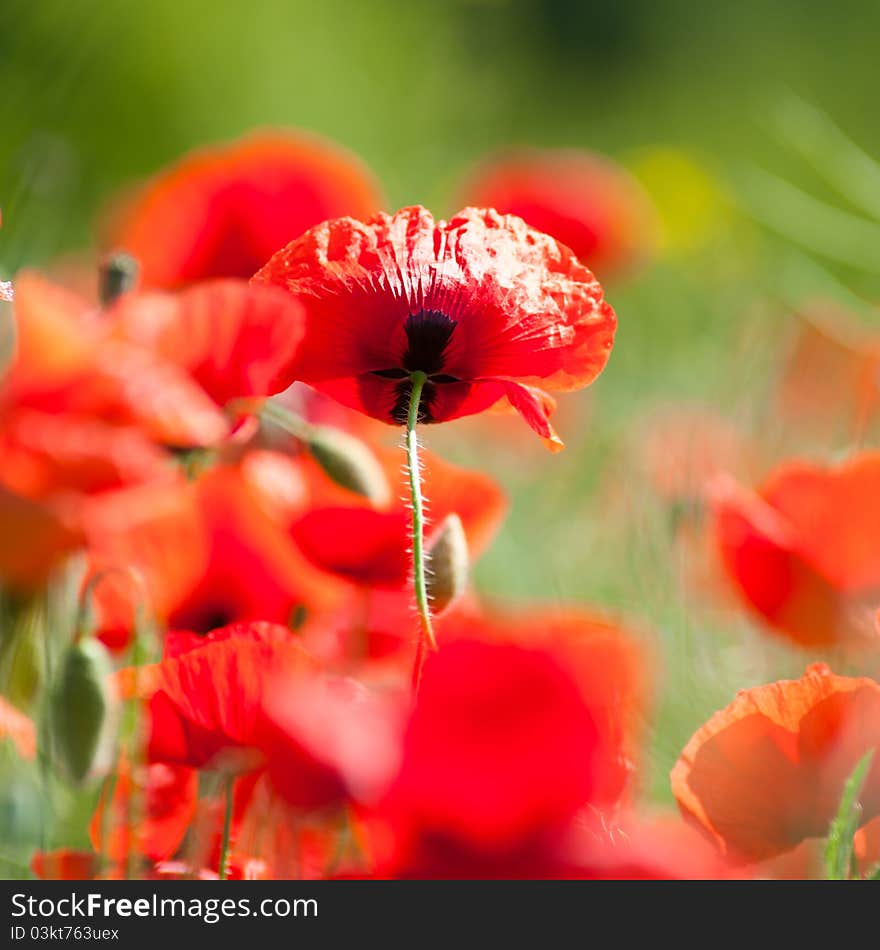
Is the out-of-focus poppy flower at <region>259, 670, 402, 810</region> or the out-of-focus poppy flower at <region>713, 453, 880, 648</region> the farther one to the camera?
the out-of-focus poppy flower at <region>713, 453, 880, 648</region>

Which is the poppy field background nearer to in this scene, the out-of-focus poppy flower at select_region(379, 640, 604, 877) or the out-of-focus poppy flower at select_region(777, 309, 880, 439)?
the out-of-focus poppy flower at select_region(777, 309, 880, 439)

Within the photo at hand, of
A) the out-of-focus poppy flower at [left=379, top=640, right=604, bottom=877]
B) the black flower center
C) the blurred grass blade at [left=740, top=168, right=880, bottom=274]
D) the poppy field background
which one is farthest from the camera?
the blurred grass blade at [left=740, top=168, right=880, bottom=274]

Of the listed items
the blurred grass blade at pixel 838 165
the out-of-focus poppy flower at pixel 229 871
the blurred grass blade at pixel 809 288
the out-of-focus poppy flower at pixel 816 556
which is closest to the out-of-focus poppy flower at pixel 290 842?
the out-of-focus poppy flower at pixel 229 871

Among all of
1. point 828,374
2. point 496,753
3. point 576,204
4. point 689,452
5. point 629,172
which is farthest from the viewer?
point 629,172

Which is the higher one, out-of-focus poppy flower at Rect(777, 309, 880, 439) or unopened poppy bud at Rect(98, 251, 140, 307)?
out-of-focus poppy flower at Rect(777, 309, 880, 439)

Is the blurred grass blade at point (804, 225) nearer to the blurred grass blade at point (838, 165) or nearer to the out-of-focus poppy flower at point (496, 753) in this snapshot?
the blurred grass blade at point (838, 165)

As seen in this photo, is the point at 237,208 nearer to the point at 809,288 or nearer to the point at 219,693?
the point at 219,693

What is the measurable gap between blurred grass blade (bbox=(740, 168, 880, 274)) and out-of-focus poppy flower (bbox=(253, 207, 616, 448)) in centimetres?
39

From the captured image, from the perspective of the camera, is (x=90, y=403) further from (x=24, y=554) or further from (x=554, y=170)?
(x=554, y=170)

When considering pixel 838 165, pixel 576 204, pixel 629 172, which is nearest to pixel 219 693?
pixel 838 165

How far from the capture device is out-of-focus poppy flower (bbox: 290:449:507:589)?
0.36 metres

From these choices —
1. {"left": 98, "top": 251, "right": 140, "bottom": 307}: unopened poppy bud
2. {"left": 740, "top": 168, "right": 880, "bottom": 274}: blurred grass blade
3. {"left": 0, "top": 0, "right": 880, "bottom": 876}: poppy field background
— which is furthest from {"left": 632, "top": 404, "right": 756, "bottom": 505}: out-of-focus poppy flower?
{"left": 98, "top": 251, "right": 140, "bottom": 307}: unopened poppy bud

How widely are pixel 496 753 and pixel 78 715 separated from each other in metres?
0.10

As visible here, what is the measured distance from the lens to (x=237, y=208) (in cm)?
60
